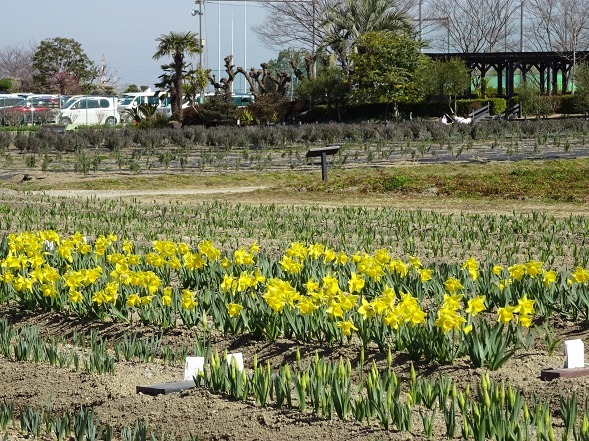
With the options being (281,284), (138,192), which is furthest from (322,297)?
(138,192)

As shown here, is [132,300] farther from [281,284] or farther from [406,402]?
[406,402]

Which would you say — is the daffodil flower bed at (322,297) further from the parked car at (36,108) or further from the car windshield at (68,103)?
the car windshield at (68,103)

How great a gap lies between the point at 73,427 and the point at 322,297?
1.83 meters

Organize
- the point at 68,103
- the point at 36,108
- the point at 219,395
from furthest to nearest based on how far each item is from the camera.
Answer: the point at 68,103
the point at 36,108
the point at 219,395

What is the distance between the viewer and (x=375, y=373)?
477 cm

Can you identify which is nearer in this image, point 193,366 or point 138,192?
point 193,366

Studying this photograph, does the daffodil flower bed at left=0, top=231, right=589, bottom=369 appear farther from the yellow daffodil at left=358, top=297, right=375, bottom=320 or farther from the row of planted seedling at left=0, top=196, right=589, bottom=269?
the row of planted seedling at left=0, top=196, right=589, bottom=269

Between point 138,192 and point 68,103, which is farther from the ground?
point 68,103

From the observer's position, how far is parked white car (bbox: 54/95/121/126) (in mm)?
52156

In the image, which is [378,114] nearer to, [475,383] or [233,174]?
[233,174]

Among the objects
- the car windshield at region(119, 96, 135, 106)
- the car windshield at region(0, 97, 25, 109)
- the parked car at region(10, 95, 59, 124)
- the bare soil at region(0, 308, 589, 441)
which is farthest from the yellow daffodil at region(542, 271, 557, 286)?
the car windshield at region(119, 96, 135, 106)

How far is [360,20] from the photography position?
57.6 meters


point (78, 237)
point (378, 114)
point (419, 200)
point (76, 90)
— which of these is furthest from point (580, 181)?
point (76, 90)

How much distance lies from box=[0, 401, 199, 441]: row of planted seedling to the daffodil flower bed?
1.44 meters
